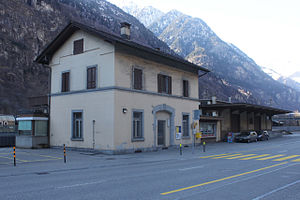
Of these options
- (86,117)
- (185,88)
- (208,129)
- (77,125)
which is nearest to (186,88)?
(185,88)

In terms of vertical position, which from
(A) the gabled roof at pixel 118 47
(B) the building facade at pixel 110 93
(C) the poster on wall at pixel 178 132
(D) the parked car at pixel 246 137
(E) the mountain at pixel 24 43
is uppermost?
(E) the mountain at pixel 24 43

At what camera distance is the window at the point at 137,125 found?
24159 millimetres

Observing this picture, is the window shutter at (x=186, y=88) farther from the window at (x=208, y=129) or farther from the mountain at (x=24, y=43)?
the mountain at (x=24, y=43)

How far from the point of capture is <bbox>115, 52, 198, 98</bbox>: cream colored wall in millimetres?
23203

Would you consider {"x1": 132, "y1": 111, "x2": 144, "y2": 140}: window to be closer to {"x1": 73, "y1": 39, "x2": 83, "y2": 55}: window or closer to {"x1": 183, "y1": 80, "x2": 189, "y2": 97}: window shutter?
{"x1": 73, "y1": 39, "x2": 83, "y2": 55}: window

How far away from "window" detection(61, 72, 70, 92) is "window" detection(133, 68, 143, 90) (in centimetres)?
585

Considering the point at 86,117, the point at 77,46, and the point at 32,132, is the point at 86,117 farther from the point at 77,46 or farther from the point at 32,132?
the point at 77,46

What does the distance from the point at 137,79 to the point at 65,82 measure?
6.38m

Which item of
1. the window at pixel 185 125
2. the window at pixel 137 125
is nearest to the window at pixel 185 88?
the window at pixel 185 125

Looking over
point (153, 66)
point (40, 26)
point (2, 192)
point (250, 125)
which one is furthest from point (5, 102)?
point (2, 192)

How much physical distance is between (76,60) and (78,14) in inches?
5773

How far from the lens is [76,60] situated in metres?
25.6

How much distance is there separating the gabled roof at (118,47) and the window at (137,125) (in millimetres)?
4761

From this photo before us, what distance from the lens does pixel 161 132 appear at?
26984 millimetres
